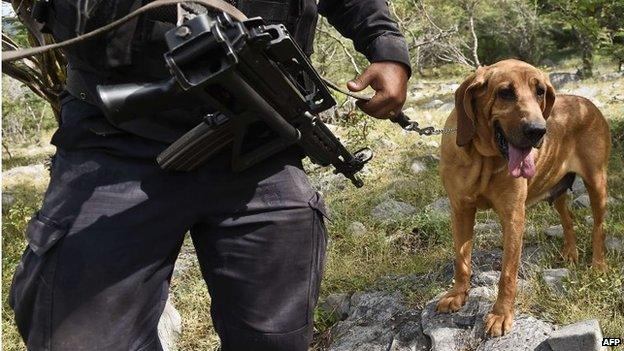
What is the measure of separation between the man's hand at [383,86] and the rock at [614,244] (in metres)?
2.90

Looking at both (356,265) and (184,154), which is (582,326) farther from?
(184,154)

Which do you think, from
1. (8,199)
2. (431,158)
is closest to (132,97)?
(431,158)

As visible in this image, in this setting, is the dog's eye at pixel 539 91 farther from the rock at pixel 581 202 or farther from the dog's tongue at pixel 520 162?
the rock at pixel 581 202

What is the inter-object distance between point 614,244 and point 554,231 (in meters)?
0.42

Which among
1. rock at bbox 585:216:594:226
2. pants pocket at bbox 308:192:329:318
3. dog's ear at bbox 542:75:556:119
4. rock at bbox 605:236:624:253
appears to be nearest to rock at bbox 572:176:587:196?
rock at bbox 585:216:594:226

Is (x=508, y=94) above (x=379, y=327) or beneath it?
above

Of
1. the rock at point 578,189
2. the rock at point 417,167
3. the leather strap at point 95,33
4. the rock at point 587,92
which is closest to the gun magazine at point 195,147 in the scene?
the leather strap at point 95,33

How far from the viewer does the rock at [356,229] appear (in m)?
4.98

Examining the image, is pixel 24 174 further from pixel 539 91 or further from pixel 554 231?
pixel 539 91

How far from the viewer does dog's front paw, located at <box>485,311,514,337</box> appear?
3.16 metres

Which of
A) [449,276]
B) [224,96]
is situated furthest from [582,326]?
[224,96]

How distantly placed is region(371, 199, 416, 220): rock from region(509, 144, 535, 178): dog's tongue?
226 cm

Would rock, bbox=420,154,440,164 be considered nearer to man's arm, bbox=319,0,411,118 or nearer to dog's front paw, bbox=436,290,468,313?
dog's front paw, bbox=436,290,468,313

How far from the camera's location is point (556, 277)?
3.58 meters
